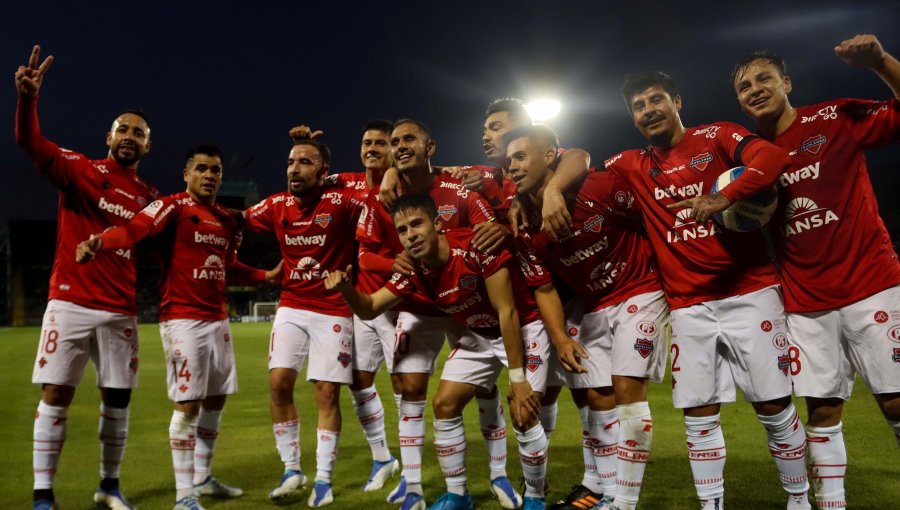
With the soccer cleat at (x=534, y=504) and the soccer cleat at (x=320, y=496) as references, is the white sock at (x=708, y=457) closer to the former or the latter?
the soccer cleat at (x=534, y=504)

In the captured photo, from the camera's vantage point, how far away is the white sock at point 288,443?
4.84 meters

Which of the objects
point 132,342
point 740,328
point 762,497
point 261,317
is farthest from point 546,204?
point 261,317

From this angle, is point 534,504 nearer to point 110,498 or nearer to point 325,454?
point 325,454

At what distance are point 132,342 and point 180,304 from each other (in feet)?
1.35

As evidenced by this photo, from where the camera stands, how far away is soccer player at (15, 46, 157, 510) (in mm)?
4414

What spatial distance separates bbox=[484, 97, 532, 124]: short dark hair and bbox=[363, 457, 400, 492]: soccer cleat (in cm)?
281

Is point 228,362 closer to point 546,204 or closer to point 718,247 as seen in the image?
point 546,204

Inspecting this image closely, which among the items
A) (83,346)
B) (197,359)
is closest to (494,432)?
(197,359)

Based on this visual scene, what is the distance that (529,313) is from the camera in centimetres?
423

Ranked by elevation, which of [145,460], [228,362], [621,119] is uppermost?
[621,119]

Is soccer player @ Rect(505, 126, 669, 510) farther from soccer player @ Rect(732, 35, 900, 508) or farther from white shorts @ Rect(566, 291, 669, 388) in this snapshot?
soccer player @ Rect(732, 35, 900, 508)

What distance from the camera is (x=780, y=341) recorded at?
3.45m

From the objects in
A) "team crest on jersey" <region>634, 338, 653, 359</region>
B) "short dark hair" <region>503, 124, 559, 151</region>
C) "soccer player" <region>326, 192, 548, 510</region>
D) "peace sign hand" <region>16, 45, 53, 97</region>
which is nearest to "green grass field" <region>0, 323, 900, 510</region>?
"soccer player" <region>326, 192, 548, 510</region>

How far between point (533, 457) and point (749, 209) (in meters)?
1.86
